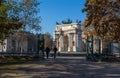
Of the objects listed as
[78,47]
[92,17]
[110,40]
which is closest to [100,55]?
[110,40]

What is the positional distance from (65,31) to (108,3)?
2722 inches

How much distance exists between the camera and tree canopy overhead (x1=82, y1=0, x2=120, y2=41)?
141ft

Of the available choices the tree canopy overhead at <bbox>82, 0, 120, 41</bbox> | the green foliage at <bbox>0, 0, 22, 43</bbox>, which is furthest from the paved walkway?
the tree canopy overhead at <bbox>82, 0, 120, 41</bbox>

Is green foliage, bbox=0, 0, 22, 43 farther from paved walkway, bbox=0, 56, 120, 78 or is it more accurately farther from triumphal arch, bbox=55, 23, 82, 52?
triumphal arch, bbox=55, 23, 82, 52

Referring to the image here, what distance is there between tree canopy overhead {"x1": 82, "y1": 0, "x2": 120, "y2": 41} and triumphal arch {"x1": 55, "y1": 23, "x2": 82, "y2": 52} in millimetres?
61200

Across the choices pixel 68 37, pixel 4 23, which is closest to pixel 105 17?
pixel 4 23

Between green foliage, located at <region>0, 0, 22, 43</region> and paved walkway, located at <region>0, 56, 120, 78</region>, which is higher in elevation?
green foliage, located at <region>0, 0, 22, 43</region>

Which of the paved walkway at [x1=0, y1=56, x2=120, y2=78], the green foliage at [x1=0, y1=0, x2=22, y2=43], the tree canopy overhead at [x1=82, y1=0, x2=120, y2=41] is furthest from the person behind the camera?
the tree canopy overhead at [x1=82, y1=0, x2=120, y2=41]

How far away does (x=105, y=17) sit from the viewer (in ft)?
143

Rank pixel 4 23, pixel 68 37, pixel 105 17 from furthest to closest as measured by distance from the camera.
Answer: pixel 68 37
pixel 105 17
pixel 4 23

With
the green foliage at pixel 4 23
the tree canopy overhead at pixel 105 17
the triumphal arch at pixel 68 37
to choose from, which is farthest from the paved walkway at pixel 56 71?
the triumphal arch at pixel 68 37

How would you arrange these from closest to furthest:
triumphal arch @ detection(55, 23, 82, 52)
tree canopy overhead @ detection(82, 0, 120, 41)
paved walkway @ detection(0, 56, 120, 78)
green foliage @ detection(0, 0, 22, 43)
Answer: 1. paved walkway @ detection(0, 56, 120, 78)
2. green foliage @ detection(0, 0, 22, 43)
3. tree canopy overhead @ detection(82, 0, 120, 41)
4. triumphal arch @ detection(55, 23, 82, 52)

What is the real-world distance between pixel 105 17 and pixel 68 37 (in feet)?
232

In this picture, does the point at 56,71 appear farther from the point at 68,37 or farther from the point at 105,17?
the point at 68,37
